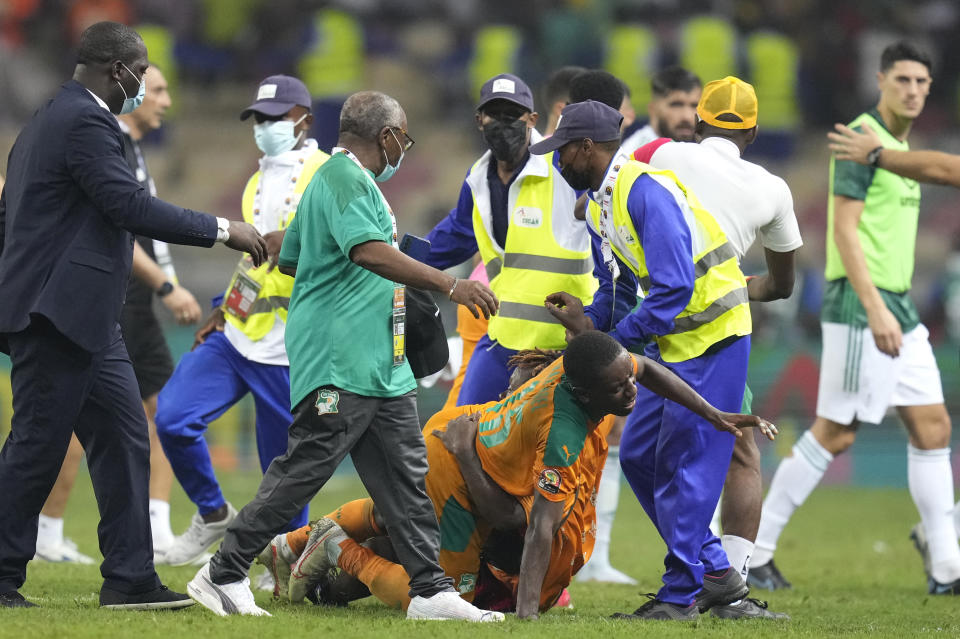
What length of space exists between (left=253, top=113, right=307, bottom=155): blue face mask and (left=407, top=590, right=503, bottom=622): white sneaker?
9.91 feet

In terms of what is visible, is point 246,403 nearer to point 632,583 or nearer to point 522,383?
point 632,583

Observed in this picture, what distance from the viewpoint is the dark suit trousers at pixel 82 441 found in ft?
18.7

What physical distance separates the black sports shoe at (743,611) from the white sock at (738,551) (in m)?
0.24

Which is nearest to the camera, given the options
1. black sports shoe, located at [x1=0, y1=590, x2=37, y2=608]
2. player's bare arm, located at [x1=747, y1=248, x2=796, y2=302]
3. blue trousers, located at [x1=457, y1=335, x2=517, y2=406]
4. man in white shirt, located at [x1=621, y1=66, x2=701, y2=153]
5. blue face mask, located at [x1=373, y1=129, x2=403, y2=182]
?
black sports shoe, located at [x1=0, y1=590, x2=37, y2=608]

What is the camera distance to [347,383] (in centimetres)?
570

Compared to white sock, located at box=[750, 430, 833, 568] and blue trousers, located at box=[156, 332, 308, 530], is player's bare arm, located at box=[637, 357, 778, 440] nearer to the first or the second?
blue trousers, located at box=[156, 332, 308, 530]

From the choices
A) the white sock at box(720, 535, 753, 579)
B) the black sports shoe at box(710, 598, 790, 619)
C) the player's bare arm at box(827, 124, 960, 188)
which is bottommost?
the black sports shoe at box(710, 598, 790, 619)

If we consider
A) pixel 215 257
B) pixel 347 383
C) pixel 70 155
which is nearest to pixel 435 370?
pixel 347 383

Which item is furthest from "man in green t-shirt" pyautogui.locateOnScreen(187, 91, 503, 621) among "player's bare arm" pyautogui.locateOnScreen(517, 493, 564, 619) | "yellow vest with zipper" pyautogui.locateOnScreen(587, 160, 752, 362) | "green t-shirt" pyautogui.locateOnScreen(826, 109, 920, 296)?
"green t-shirt" pyautogui.locateOnScreen(826, 109, 920, 296)

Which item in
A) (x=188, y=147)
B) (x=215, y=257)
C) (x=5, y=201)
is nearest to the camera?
(x=5, y=201)

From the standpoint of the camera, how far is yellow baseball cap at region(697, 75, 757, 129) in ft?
21.7

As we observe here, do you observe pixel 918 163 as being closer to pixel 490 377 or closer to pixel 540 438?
pixel 540 438

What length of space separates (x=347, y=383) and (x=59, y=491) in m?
3.61

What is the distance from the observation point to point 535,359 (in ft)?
22.1
